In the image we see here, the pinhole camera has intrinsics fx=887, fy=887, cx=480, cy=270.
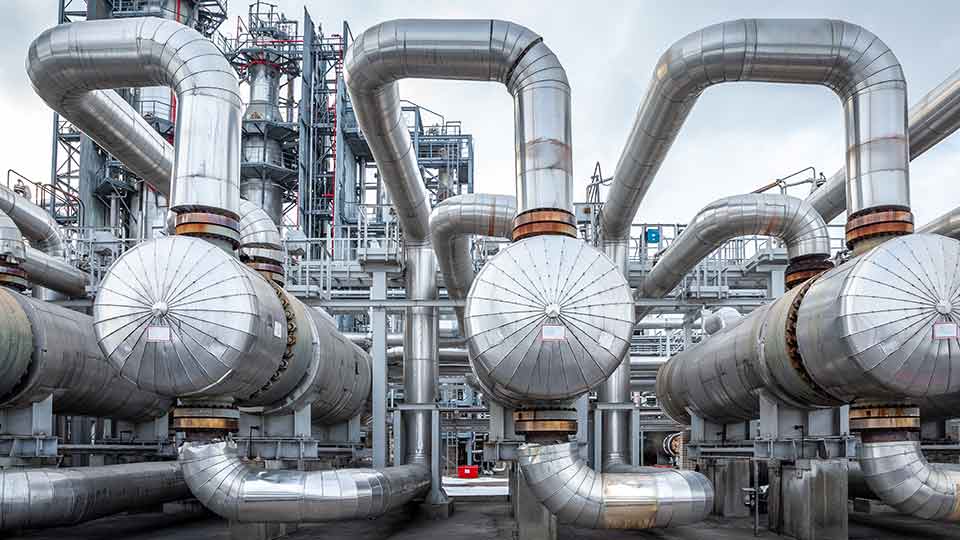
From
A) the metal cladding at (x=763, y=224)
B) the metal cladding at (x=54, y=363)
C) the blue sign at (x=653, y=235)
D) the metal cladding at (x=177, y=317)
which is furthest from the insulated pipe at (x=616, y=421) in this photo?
the metal cladding at (x=177, y=317)

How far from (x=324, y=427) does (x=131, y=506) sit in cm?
359

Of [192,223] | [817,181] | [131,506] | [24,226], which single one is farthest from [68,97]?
[817,181]

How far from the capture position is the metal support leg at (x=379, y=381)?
49.6 ft

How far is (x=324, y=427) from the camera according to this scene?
1527 cm

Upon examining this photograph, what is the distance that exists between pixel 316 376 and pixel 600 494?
Result: 4.40m

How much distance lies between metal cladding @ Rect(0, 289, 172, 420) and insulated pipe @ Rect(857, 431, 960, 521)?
A: 974cm

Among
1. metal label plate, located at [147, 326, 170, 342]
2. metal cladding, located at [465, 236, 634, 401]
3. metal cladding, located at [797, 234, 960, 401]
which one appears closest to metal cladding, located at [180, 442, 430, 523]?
metal label plate, located at [147, 326, 170, 342]

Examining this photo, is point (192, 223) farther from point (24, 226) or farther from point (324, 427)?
point (24, 226)

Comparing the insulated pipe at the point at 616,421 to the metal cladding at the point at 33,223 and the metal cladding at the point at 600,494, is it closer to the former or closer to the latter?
the metal cladding at the point at 600,494

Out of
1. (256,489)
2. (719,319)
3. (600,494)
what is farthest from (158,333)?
(719,319)

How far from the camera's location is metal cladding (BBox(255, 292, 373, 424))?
35.3 feet

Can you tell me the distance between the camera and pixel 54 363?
11492 mm

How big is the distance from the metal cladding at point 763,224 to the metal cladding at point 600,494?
5913 mm

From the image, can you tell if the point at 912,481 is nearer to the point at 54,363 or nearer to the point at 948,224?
the point at 948,224
